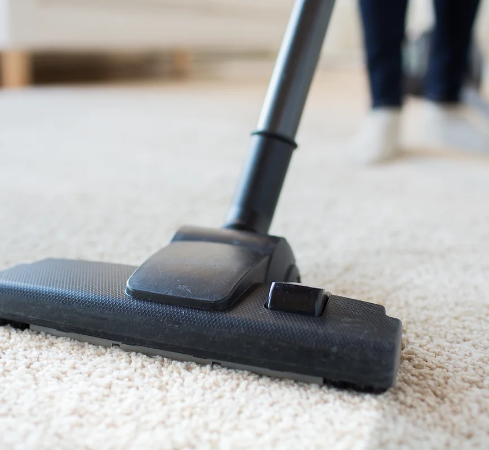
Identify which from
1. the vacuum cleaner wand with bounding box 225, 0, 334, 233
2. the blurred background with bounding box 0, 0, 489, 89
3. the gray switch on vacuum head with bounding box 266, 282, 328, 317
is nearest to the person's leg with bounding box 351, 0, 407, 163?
the vacuum cleaner wand with bounding box 225, 0, 334, 233

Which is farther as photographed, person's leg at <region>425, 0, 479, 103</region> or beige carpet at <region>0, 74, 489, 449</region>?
person's leg at <region>425, 0, 479, 103</region>

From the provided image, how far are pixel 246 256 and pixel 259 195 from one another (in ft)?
0.38

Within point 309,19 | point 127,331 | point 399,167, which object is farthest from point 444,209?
point 127,331

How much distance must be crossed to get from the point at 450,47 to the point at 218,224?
1047mm

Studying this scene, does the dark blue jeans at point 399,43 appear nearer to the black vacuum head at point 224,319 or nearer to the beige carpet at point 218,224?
the beige carpet at point 218,224

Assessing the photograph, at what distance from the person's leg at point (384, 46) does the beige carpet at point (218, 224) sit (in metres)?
0.17

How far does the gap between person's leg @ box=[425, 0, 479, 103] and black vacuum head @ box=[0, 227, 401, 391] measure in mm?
1289

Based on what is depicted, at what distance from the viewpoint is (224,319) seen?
17.1 inches

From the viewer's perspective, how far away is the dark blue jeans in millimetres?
1253

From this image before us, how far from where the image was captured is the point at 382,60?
51.5 inches

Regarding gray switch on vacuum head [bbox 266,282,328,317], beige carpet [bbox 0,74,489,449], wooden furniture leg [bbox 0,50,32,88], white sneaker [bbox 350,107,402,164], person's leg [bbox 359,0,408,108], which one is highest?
person's leg [bbox 359,0,408,108]

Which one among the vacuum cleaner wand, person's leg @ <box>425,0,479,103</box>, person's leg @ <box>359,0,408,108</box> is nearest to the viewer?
the vacuum cleaner wand

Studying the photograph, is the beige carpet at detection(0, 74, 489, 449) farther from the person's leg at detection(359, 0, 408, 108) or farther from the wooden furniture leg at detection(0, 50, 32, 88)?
the wooden furniture leg at detection(0, 50, 32, 88)

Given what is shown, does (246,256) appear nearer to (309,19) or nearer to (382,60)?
(309,19)
